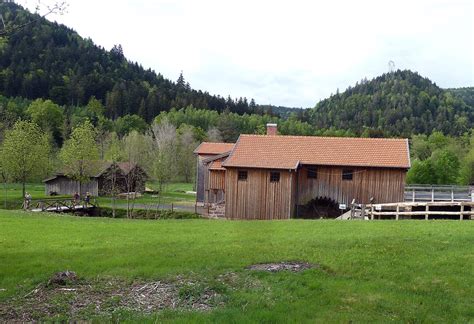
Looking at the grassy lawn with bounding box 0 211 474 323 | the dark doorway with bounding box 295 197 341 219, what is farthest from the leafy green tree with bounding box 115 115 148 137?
the grassy lawn with bounding box 0 211 474 323

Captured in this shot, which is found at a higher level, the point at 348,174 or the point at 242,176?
the point at 348,174

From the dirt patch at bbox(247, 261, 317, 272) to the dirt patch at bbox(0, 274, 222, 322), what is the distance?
2.04 meters

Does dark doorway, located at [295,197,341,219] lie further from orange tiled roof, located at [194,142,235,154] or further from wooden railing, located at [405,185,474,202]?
orange tiled roof, located at [194,142,235,154]

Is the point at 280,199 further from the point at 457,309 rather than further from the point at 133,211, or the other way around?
the point at 457,309

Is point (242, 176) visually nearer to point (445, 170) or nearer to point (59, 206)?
point (59, 206)

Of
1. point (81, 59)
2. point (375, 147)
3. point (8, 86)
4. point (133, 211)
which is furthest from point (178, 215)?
point (81, 59)

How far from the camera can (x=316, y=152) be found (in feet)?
121

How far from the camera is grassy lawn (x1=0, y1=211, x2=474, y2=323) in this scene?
9.12 m

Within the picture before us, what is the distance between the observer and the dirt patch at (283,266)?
39.6ft

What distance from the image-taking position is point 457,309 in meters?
9.27

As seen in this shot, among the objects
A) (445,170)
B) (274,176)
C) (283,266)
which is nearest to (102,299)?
(283,266)

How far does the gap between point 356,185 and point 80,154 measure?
3228 centimetres

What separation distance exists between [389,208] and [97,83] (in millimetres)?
147599

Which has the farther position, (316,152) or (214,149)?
(214,149)
